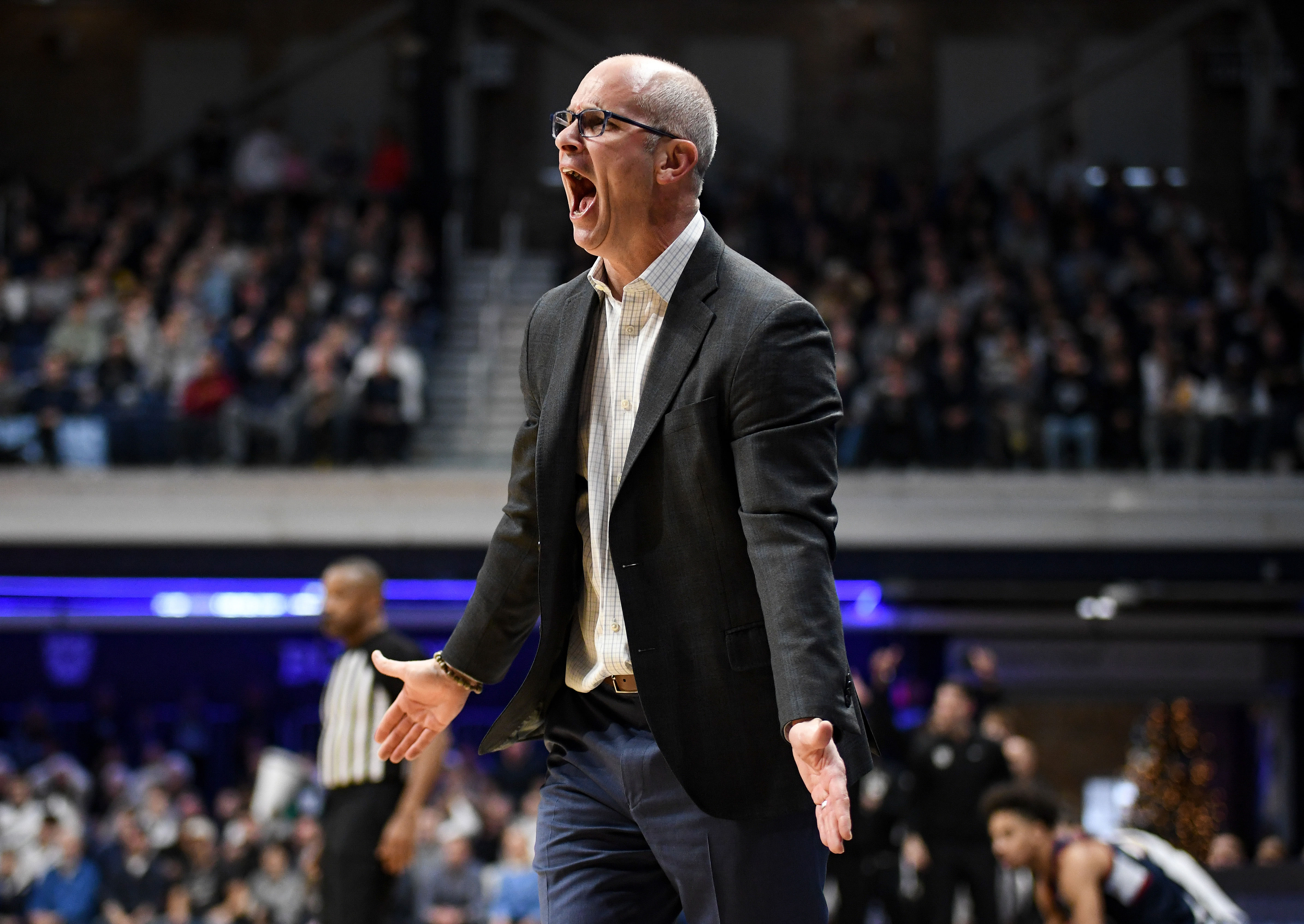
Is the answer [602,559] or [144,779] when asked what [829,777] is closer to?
[602,559]

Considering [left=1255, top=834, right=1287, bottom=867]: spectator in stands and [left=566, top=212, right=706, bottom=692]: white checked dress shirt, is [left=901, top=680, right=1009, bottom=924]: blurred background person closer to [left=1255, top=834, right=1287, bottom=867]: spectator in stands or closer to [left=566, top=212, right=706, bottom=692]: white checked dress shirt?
[left=1255, top=834, right=1287, bottom=867]: spectator in stands

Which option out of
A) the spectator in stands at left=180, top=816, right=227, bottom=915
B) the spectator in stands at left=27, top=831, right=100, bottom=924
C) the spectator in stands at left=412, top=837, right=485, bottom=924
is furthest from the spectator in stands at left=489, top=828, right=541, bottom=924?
the spectator in stands at left=27, top=831, right=100, bottom=924

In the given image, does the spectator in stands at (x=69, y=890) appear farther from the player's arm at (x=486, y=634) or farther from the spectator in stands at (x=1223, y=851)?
the player's arm at (x=486, y=634)

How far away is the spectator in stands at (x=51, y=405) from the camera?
35.1 ft

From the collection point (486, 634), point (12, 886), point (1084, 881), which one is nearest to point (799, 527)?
point (486, 634)

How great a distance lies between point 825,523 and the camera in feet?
6.82

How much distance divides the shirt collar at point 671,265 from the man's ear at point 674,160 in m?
0.09

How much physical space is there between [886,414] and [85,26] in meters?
13.0

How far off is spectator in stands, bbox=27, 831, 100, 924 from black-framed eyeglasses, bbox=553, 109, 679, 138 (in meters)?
8.54

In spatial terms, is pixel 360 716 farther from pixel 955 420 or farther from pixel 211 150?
pixel 211 150

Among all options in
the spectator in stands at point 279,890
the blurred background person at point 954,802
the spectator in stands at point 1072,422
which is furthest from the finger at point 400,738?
the spectator in stands at point 1072,422

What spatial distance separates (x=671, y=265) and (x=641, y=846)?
2.89 feet

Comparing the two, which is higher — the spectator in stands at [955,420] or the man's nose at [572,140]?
the man's nose at [572,140]

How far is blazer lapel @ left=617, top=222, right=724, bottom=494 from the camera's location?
2.12 meters
